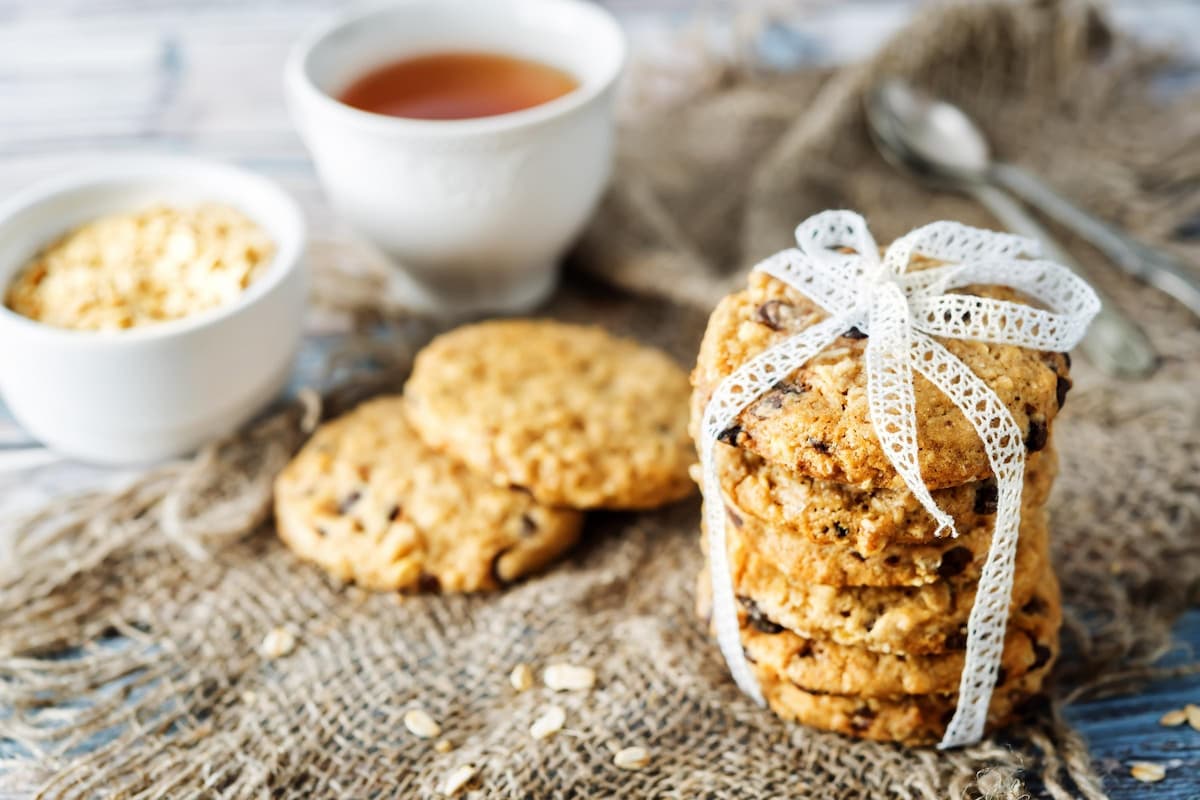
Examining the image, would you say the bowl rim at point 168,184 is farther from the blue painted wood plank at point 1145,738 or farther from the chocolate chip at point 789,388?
the blue painted wood plank at point 1145,738

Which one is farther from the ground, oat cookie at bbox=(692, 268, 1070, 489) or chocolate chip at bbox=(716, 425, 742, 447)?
oat cookie at bbox=(692, 268, 1070, 489)

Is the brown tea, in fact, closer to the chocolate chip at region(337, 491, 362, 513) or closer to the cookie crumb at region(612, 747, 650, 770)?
the chocolate chip at region(337, 491, 362, 513)

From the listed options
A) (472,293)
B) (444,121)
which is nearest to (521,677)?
(472,293)

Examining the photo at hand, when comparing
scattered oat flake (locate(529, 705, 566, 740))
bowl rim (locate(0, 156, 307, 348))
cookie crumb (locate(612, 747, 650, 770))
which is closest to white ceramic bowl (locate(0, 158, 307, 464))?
bowl rim (locate(0, 156, 307, 348))

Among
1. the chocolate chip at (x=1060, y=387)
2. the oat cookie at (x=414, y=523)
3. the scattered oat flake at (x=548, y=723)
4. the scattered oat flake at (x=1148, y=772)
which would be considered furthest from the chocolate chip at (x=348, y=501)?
the scattered oat flake at (x=1148, y=772)

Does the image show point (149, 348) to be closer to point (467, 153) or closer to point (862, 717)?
point (467, 153)

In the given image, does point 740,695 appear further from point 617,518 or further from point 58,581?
point 58,581

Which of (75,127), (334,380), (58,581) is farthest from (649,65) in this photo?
(58,581)
